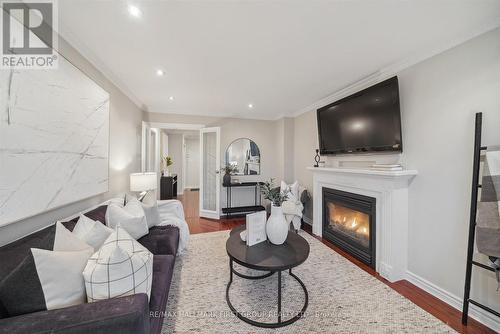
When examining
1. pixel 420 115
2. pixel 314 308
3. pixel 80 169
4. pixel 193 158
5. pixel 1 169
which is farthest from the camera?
pixel 193 158

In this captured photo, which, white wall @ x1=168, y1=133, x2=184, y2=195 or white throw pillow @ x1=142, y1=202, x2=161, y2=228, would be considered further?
white wall @ x1=168, y1=133, x2=184, y2=195

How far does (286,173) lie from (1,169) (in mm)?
4079

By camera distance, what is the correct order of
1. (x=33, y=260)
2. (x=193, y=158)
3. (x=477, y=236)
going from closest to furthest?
1. (x=33, y=260)
2. (x=477, y=236)
3. (x=193, y=158)

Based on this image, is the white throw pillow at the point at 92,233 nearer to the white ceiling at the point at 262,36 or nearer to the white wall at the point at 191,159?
the white ceiling at the point at 262,36

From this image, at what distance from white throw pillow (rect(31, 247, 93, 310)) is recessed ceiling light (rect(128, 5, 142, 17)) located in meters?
1.63

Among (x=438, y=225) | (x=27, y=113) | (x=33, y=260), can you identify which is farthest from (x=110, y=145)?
(x=438, y=225)

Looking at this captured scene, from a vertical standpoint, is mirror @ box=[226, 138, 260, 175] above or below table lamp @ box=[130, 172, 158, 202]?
above

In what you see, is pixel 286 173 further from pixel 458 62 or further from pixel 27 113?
pixel 27 113

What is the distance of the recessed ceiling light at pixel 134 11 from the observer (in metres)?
1.39

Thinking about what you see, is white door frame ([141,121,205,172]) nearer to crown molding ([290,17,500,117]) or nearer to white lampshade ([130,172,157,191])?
white lampshade ([130,172,157,191])

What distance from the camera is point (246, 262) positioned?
1.56 metres

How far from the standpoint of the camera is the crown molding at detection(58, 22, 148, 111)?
1.69 m

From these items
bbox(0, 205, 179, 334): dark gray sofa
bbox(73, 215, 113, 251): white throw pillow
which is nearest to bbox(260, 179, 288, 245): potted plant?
bbox(0, 205, 179, 334): dark gray sofa

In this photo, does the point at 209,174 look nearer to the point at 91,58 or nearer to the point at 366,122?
the point at 91,58
